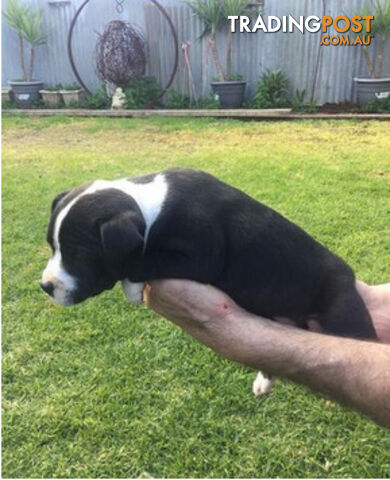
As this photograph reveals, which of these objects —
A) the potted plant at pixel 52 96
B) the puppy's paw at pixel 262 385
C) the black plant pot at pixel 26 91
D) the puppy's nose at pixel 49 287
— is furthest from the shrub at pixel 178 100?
the puppy's nose at pixel 49 287

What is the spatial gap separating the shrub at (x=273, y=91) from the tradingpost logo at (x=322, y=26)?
87cm

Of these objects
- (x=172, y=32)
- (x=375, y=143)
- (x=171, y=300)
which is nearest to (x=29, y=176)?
(x=375, y=143)

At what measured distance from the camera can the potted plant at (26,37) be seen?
12.5 meters

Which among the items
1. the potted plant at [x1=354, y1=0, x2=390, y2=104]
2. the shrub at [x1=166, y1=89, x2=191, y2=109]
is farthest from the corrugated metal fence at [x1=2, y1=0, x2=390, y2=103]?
the shrub at [x1=166, y1=89, x2=191, y2=109]

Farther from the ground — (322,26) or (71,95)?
(322,26)

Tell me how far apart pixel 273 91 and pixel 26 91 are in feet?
19.2

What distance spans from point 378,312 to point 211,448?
1.12m

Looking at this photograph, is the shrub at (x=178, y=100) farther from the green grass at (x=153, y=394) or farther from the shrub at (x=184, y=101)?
the green grass at (x=153, y=394)

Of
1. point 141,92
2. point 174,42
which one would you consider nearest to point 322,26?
point 174,42

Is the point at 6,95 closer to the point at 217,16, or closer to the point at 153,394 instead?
the point at 217,16

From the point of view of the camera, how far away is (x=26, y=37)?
12656 millimetres

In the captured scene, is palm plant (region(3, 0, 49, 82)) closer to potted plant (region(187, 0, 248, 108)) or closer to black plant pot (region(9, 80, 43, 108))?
black plant pot (region(9, 80, 43, 108))

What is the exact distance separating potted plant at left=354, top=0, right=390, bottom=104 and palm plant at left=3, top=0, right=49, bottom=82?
710 cm

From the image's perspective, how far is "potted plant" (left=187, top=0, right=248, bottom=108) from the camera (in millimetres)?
10898
